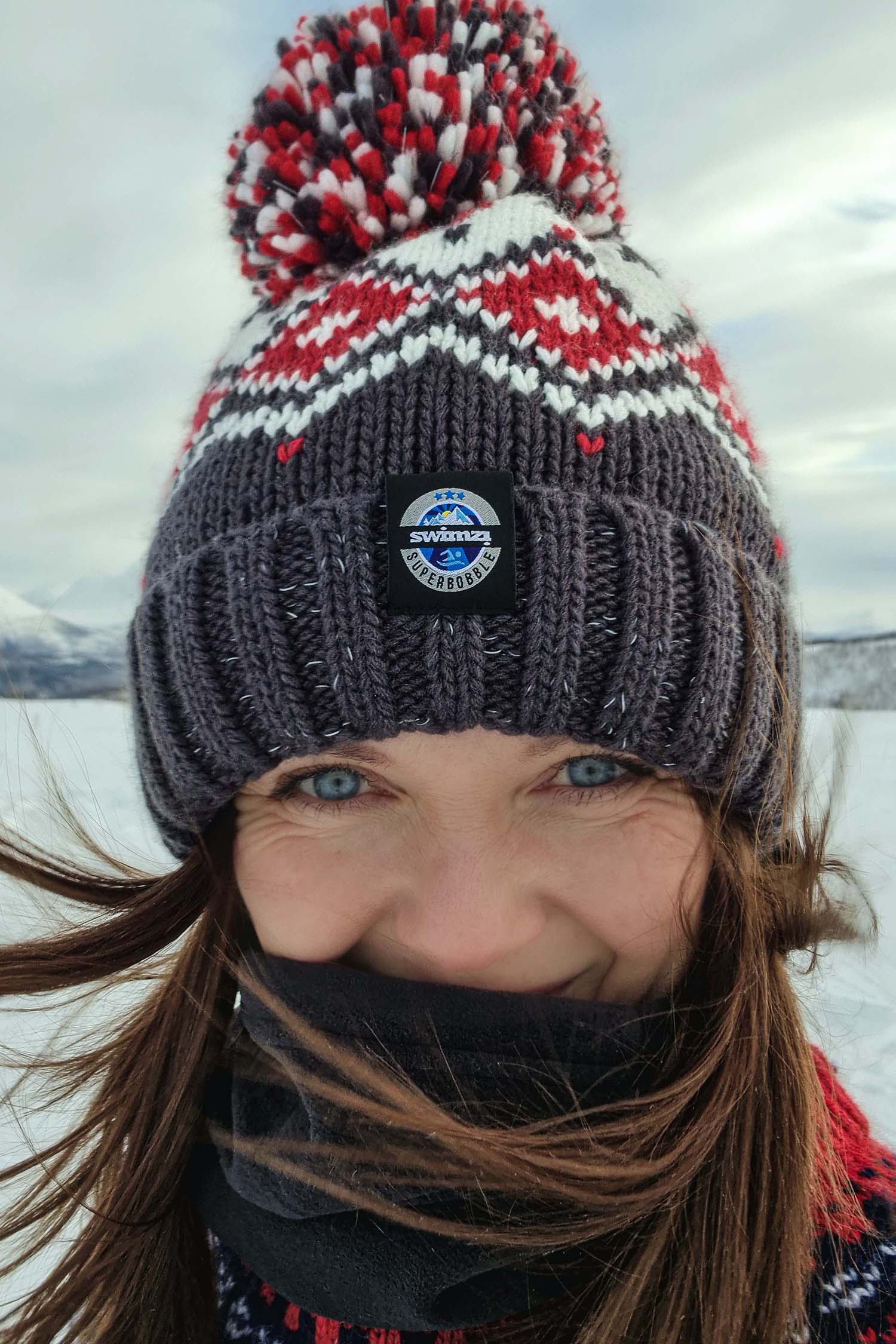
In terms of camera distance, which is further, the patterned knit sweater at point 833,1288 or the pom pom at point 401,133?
the pom pom at point 401,133

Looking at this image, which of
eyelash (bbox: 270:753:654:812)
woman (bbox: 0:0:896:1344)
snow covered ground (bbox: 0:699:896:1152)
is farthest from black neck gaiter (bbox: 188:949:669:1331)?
snow covered ground (bbox: 0:699:896:1152)

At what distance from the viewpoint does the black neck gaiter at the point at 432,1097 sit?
0.97 meters

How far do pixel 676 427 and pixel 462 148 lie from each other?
1.48 feet

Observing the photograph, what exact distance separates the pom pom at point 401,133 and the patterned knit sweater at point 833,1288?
1.26 metres

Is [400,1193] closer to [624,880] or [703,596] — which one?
[624,880]

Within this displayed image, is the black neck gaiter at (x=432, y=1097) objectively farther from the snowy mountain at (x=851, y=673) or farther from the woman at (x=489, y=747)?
the snowy mountain at (x=851, y=673)

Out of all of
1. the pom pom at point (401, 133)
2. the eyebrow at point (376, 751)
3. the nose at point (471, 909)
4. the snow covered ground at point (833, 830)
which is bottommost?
the snow covered ground at point (833, 830)

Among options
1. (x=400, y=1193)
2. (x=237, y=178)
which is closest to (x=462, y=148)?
(x=237, y=178)

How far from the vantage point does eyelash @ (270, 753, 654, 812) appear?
1046 millimetres

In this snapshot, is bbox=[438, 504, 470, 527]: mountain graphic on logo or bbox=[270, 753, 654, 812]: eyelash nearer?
bbox=[438, 504, 470, 527]: mountain graphic on logo

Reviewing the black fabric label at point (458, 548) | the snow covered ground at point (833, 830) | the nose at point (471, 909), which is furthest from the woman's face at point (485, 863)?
the snow covered ground at point (833, 830)

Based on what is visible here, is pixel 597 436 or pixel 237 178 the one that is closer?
pixel 597 436

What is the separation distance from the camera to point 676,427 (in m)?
1.02

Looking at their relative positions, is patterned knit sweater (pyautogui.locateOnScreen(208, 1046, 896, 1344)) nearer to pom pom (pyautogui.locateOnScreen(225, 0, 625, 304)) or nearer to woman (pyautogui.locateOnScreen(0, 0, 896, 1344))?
woman (pyautogui.locateOnScreen(0, 0, 896, 1344))
